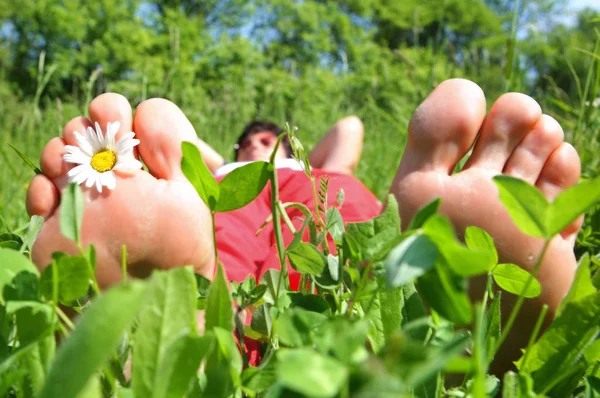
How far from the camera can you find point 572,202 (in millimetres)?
269

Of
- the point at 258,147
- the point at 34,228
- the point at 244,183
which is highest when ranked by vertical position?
the point at 244,183

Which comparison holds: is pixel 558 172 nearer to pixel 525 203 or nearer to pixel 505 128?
pixel 505 128

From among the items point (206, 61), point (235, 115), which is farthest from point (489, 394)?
point (206, 61)

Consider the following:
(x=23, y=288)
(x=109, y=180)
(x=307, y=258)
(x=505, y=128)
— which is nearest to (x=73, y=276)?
(x=23, y=288)

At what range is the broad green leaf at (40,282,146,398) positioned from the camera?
0.22 m

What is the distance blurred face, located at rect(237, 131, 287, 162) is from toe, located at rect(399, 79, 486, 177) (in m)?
1.72

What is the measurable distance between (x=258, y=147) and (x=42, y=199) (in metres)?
1.86

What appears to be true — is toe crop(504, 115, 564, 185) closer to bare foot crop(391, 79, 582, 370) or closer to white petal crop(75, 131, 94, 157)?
bare foot crop(391, 79, 582, 370)

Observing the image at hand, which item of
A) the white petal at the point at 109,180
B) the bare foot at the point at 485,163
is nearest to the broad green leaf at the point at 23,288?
the white petal at the point at 109,180

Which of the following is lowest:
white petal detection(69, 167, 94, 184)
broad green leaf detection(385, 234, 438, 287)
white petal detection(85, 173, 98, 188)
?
white petal detection(85, 173, 98, 188)

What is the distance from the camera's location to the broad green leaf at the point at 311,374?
0.19m

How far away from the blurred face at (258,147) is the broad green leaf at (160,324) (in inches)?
80.0

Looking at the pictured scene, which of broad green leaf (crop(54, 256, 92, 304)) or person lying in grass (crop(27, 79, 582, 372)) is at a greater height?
broad green leaf (crop(54, 256, 92, 304))

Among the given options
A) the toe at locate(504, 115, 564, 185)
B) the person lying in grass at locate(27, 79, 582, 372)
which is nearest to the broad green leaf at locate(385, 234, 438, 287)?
the person lying in grass at locate(27, 79, 582, 372)
